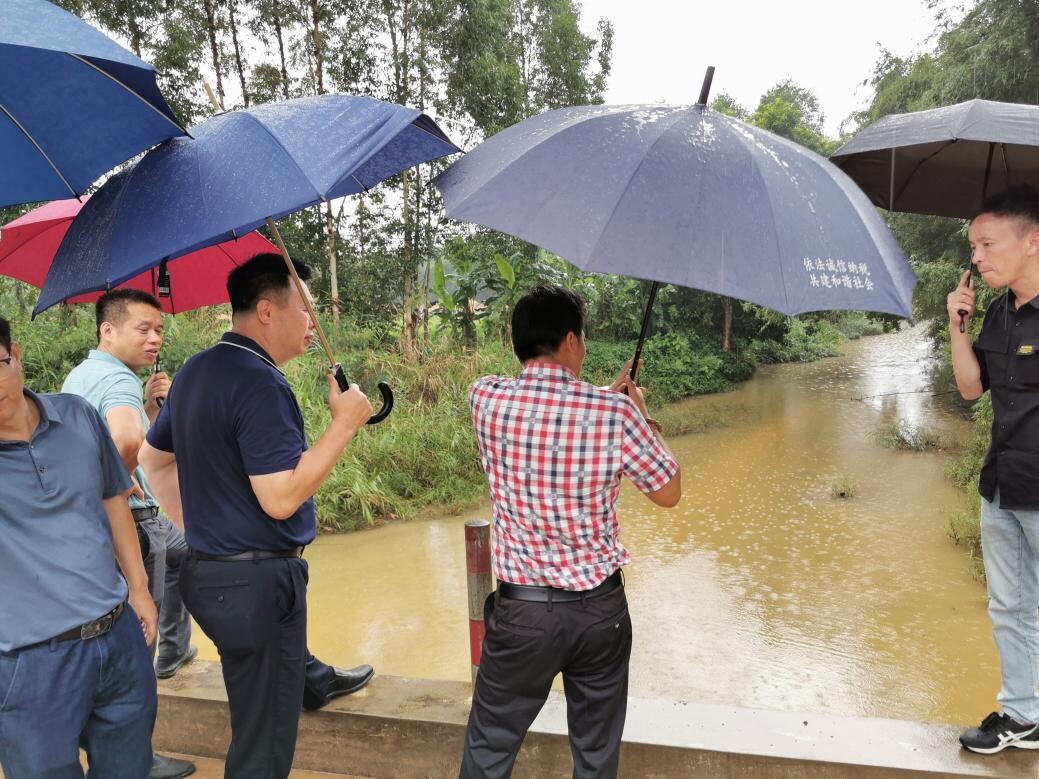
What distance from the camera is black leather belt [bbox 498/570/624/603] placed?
5.35 ft

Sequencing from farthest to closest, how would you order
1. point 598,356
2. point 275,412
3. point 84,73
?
point 598,356, point 275,412, point 84,73

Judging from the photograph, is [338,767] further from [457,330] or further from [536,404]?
[457,330]

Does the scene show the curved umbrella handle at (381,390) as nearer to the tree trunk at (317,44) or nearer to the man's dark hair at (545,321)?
the man's dark hair at (545,321)

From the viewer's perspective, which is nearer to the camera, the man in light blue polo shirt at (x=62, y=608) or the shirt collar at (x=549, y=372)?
the man in light blue polo shirt at (x=62, y=608)

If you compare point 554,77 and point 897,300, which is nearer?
point 897,300

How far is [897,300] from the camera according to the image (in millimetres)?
1539

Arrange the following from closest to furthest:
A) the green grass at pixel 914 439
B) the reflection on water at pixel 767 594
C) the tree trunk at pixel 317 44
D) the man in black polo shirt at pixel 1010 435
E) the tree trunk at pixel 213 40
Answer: the man in black polo shirt at pixel 1010 435 → the reflection on water at pixel 767 594 → the green grass at pixel 914 439 → the tree trunk at pixel 317 44 → the tree trunk at pixel 213 40

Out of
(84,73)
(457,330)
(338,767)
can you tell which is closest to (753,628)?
(338,767)

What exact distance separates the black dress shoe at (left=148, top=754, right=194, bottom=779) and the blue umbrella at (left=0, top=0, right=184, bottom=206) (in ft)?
6.44

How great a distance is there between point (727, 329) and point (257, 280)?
15.9 m

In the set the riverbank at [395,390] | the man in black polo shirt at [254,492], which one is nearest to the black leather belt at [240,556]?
the man in black polo shirt at [254,492]

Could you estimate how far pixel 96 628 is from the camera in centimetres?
158

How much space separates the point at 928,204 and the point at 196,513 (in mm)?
2318

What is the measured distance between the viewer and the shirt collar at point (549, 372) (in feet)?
5.42
